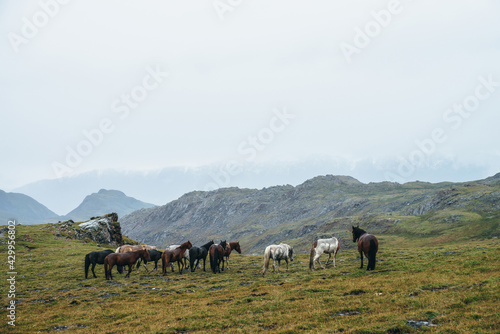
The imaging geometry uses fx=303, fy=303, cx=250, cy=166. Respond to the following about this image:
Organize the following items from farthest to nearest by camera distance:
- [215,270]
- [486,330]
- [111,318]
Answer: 1. [215,270]
2. [111,318]
3. [486,330]

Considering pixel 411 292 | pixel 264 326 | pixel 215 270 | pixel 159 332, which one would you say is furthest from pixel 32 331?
pixel 411 292

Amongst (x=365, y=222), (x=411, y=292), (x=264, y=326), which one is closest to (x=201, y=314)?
(x=264, y=326)

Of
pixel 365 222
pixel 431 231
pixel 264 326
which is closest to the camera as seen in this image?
pixel 264 326

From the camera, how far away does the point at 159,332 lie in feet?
50.7

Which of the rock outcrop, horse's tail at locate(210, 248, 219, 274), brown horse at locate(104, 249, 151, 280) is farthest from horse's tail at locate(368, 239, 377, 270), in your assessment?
the rock outcrop

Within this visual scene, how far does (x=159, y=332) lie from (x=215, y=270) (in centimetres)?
1952

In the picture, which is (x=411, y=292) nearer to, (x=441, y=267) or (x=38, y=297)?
(x=441, y=267)

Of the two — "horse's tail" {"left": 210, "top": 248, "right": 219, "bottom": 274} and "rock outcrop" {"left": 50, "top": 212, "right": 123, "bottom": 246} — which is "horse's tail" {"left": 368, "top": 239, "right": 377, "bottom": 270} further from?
"rock outcrop" {"left": 50, "top": 212, "right": 123, "bottom": 246}

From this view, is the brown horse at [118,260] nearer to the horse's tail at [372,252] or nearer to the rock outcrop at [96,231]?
the horse's tail at [372,252]

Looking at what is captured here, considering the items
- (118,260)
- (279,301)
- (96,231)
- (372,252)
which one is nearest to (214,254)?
(118,260)

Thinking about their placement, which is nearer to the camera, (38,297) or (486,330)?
(486,330)

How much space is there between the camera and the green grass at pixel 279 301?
13.9 metres

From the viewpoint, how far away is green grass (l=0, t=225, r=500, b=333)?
13906mm

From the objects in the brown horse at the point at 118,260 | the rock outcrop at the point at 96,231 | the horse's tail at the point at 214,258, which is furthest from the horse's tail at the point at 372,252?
the rock outcrop at the point at 96,231
